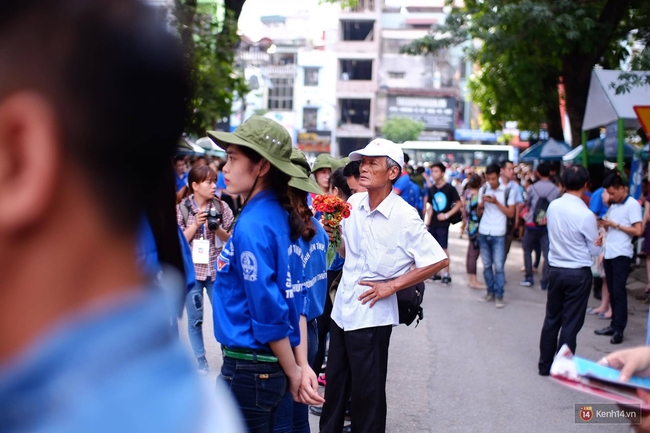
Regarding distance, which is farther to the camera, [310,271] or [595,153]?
[595,153]

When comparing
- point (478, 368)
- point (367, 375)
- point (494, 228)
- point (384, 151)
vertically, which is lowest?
point (478, 368)

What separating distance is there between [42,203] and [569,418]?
6.08 meters

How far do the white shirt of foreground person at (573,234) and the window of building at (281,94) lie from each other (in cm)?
6371

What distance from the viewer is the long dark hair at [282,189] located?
3.26 meters

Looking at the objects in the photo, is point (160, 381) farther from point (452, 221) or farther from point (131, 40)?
point (452, 221)

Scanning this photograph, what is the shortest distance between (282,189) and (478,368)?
4.88 meters

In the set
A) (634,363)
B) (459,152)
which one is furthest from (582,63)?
(459,152)

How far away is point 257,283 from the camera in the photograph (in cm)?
305

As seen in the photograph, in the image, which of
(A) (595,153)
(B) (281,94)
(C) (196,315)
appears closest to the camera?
(C) (196,315)

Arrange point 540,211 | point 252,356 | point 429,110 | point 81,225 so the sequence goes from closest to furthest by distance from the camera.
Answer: point 81,225, point 252,356, point 540,211, point 429,110

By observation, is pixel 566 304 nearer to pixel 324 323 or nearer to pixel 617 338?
pixel 617 338

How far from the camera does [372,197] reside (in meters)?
4.77

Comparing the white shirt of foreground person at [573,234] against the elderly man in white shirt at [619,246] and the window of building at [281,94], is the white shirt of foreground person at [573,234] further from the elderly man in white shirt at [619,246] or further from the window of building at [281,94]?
the window of building at [281,94]

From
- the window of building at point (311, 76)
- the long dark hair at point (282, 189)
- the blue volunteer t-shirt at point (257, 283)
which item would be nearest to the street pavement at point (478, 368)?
the blue volunteer t-shirt at point (257, 283)
